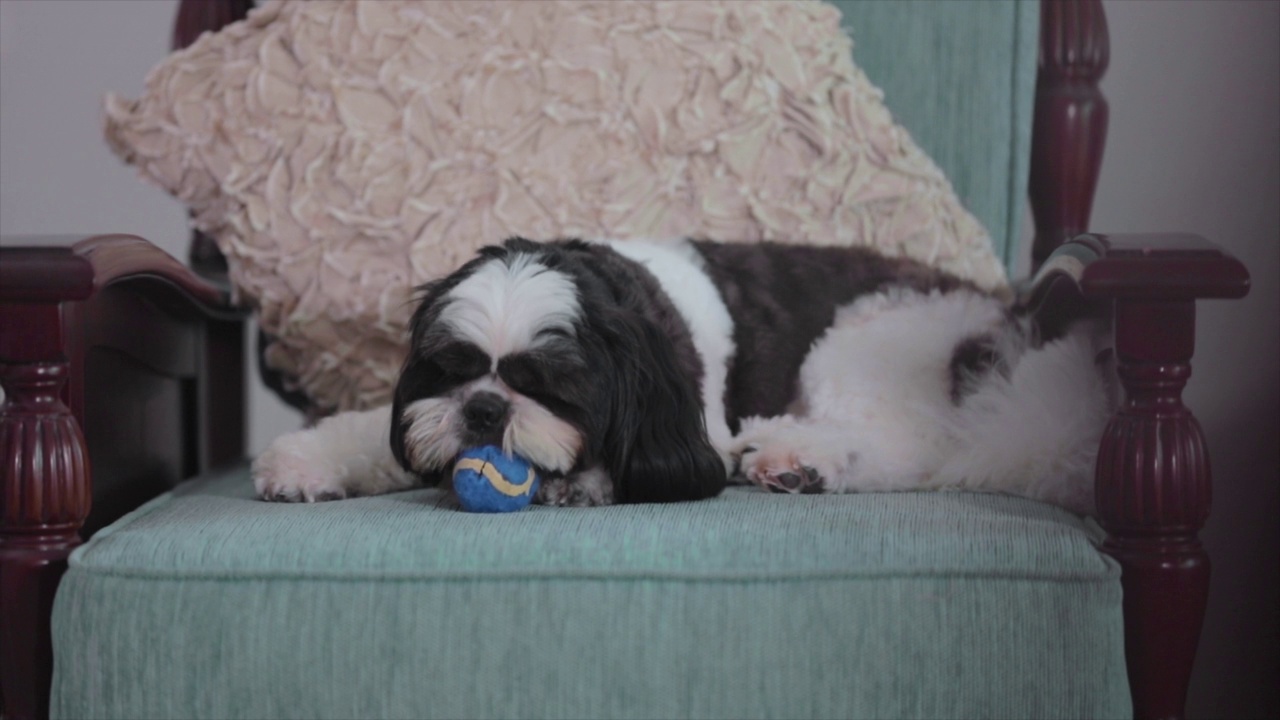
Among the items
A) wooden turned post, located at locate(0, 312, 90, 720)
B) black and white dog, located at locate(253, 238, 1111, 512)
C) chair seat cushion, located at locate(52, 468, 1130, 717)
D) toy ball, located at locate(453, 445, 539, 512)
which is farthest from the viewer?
black and white dog, located at locate(253, 238, 1111, 512)

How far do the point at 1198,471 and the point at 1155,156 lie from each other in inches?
67.5

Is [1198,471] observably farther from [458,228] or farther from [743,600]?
[458,228]

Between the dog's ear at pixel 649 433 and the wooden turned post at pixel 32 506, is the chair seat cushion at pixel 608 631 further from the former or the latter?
the dog's ear at pixel 649 433

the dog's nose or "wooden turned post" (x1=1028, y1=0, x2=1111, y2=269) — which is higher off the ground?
"wooden turned post" (x1=1028, y1=0, x2=1111, y2=269)

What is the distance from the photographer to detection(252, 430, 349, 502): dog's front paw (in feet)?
5.93

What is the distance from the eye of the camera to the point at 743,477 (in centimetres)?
192

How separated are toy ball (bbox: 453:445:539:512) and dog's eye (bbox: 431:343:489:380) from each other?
11cm

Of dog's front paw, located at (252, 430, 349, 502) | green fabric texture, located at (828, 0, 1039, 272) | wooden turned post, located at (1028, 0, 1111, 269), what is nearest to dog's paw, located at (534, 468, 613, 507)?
dog's front paw, located at (252, 430, 349, 502)

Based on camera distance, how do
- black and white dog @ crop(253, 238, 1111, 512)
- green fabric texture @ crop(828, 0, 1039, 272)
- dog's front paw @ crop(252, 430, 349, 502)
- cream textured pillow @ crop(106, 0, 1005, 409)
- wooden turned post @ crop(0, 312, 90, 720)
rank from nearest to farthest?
wooden turned post @ crop(0, 312, 90, 720), black and white dog @ crop(253, 238, 1111, 512), dog's front paw @ crop(252, 430, 349, 502), cream textured pillow @ crop(106, 0, 1005, 409), green fabric texture @ crop(828, 0, 1039, 272)

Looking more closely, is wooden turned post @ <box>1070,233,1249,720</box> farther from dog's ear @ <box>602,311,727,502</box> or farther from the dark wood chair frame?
dog's ear @ <box>602,311,727,502</box>

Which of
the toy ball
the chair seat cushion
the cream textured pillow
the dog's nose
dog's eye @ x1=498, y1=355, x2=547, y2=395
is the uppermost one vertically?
the cream textured pillow

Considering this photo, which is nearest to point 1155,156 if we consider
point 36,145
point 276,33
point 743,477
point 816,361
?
point 816,361

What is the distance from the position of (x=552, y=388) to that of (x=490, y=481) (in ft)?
0.54

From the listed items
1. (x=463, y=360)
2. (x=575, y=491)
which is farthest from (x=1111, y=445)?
(x=463, y=360)
